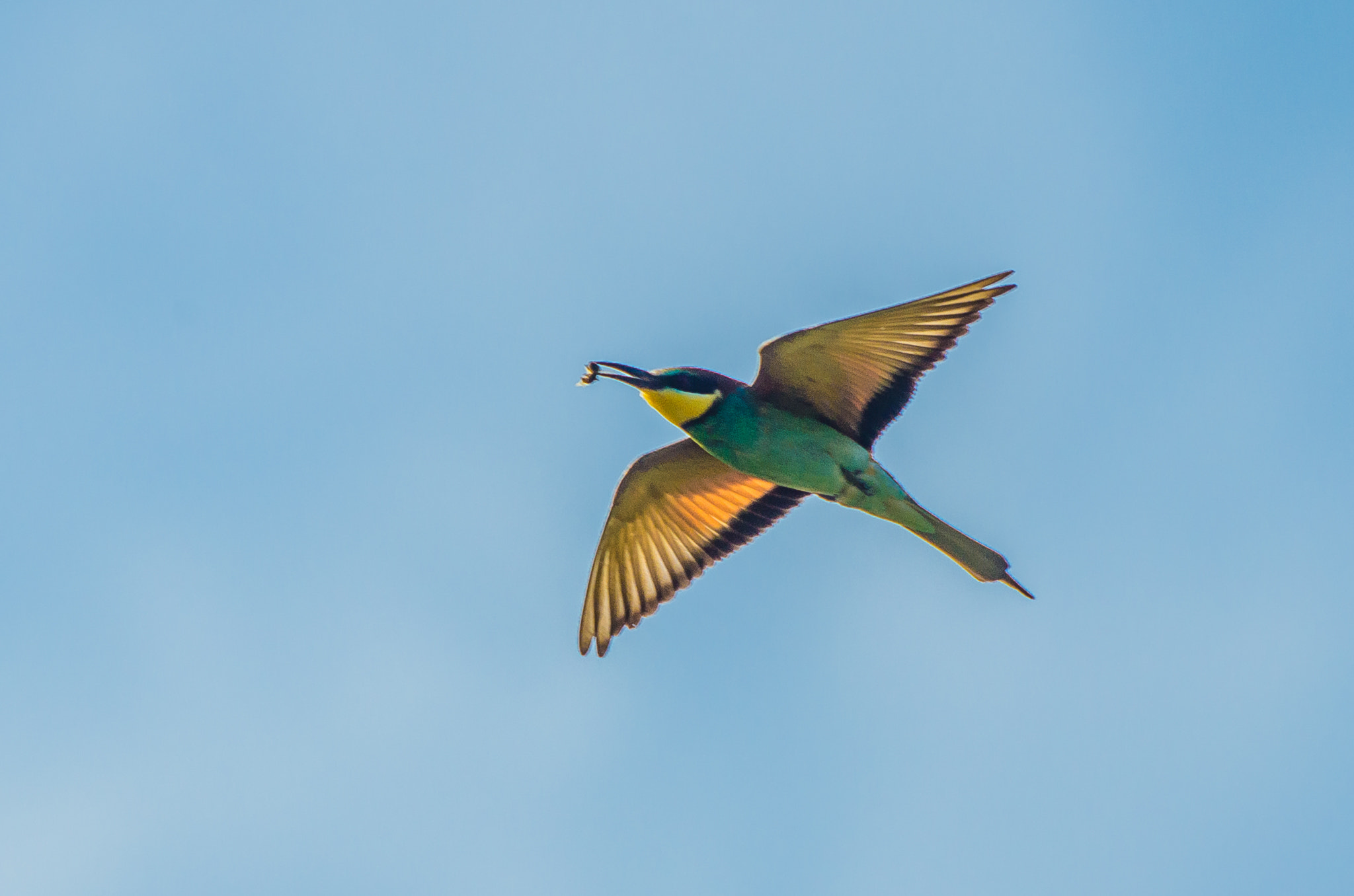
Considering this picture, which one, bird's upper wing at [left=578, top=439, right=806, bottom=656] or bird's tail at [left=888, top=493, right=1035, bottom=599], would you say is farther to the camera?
bird's upper wing at [left=578, top=439, right=806, bottom=656]

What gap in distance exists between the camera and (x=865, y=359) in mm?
6297

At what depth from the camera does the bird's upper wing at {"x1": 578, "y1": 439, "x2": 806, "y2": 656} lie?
705 centimetres

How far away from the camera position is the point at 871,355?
6.28m

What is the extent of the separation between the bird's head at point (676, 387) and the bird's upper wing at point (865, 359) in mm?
331

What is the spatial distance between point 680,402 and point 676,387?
0.27ft

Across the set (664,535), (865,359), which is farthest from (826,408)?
(664,535)

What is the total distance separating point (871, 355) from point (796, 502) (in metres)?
1.16

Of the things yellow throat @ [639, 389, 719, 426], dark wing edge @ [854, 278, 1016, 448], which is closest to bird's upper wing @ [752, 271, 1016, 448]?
dark wing edge @ [854, 278, 1016, 448]

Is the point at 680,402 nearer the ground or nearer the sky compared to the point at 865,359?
nearer the ground

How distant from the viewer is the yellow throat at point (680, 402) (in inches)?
239

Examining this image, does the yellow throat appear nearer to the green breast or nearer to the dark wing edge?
the green breast

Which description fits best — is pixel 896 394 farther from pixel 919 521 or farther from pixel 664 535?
pixel 664 535

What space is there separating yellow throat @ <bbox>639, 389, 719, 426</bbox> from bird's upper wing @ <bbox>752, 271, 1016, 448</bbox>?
38 cm

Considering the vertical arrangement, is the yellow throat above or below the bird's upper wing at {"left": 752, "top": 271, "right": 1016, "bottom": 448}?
below
